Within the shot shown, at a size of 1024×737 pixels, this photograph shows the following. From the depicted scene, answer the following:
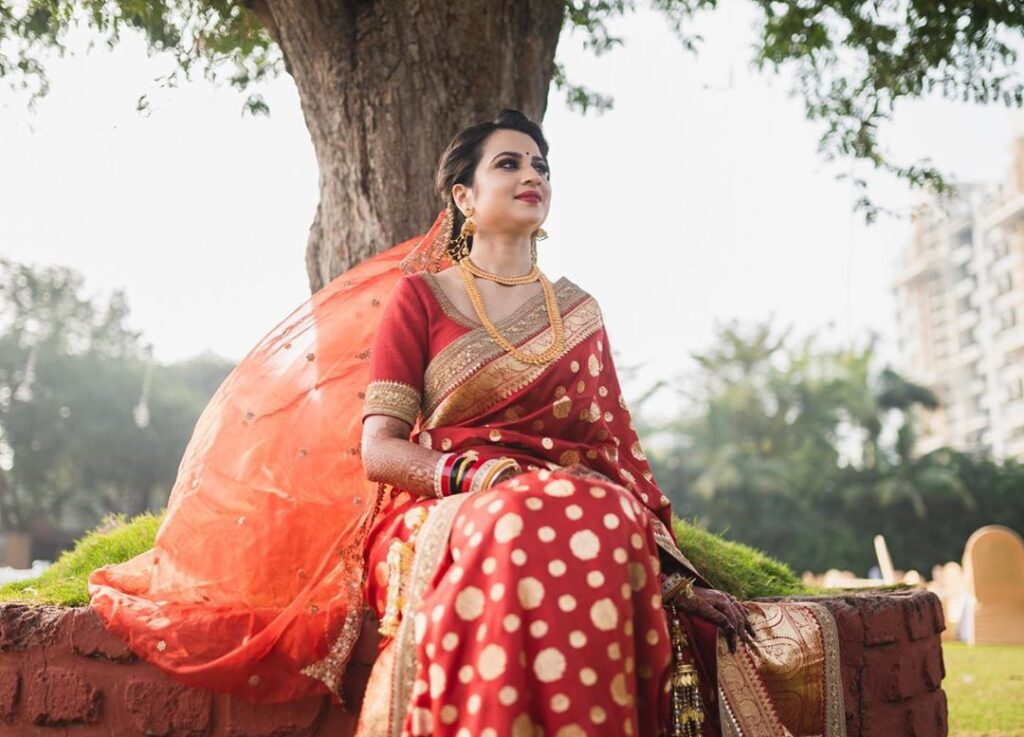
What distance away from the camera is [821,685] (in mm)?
2969

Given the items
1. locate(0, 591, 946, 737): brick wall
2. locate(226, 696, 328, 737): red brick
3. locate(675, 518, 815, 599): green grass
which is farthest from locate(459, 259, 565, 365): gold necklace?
locate(675, 518, 815, 599): green grass

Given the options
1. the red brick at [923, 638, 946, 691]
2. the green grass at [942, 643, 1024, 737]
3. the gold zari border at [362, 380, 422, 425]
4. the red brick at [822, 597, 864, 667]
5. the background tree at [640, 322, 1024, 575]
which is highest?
the background tree at [640, 322, 1024, 575]

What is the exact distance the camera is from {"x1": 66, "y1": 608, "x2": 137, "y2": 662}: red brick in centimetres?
305

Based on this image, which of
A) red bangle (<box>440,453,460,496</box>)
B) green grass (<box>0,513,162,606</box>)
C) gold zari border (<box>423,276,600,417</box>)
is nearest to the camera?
red bangle (<box>440,453,460,496</box>)

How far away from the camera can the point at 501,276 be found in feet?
10.7

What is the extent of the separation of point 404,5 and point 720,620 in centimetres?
316

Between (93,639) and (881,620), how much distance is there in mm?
2535

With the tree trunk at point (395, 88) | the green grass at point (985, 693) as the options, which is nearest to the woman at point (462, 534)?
the tree trunk at point (395, 88)

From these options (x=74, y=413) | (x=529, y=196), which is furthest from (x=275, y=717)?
(x=74, y=413)

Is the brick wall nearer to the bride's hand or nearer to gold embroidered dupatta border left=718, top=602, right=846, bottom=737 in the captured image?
gold embroidered dupatta border left=718, top=602, right=846, bottom=737

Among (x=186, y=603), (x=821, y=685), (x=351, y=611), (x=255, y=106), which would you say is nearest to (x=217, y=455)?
(x=186, y=603)

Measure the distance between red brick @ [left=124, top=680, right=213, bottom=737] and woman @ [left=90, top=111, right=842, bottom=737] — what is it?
13 cm

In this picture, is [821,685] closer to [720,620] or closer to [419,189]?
[720,620]

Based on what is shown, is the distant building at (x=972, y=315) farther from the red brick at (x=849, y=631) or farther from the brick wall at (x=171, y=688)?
the red brick at (x=849, y=631)
